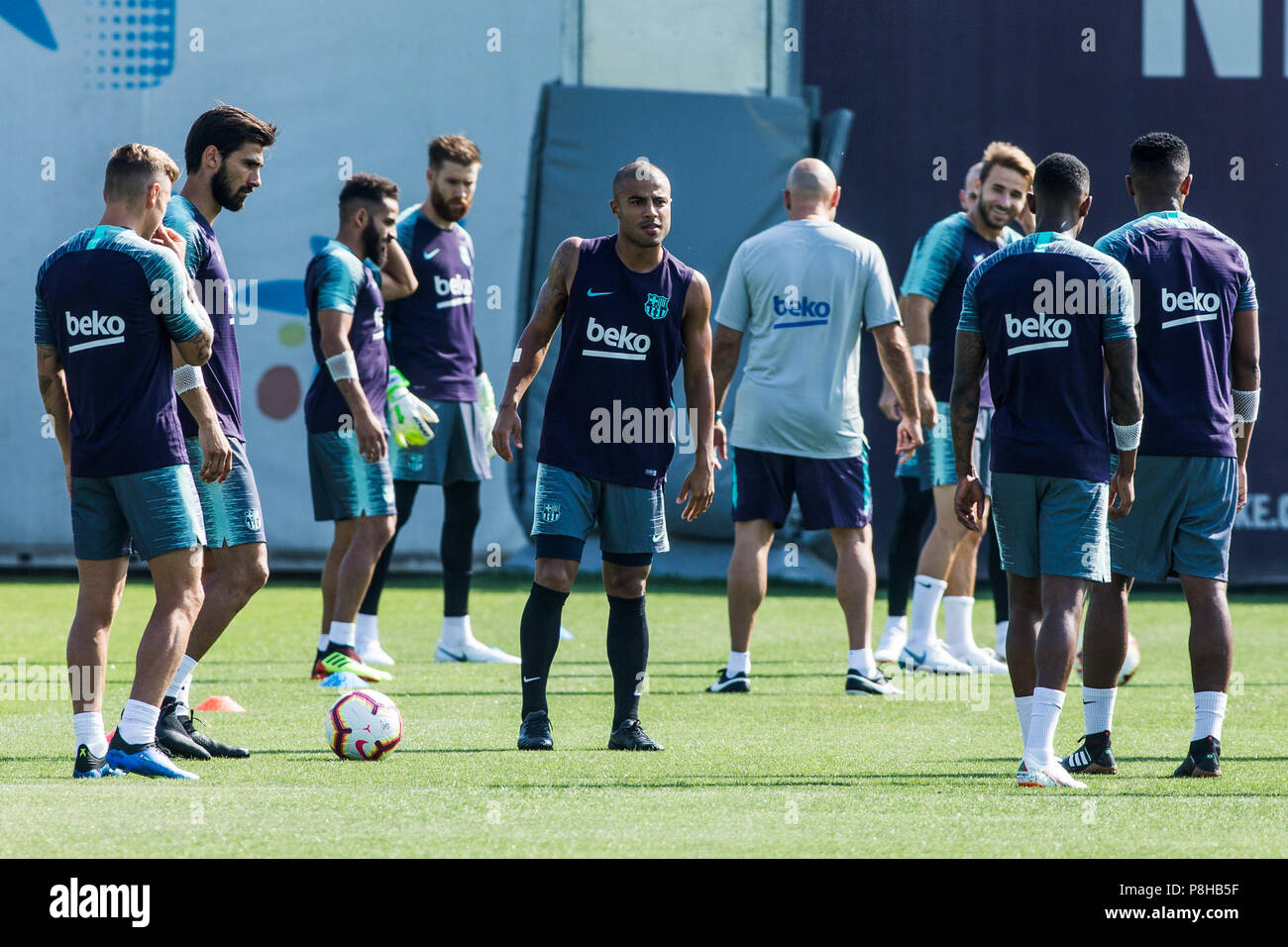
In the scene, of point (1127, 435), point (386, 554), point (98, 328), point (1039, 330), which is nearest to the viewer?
point (98, 328)

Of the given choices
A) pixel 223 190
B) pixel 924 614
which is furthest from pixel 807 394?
pixel 223 190

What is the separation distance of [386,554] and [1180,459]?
468 cm

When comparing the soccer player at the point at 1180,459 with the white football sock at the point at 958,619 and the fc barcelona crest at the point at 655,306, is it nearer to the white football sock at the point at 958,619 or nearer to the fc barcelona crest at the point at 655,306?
the fc barcelona crest at the point at 655,306

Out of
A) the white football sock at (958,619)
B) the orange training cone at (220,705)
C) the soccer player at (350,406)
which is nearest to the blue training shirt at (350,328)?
the soccer player at (350,406)

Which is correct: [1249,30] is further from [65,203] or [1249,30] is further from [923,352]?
[65,203]

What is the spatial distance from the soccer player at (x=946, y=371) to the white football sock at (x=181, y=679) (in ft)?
12.5

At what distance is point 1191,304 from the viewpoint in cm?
550

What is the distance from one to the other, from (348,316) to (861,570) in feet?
8.67

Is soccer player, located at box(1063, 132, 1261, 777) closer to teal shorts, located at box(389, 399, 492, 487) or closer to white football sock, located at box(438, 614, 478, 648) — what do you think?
white football sock, located at box(438, 614, 478, 648)

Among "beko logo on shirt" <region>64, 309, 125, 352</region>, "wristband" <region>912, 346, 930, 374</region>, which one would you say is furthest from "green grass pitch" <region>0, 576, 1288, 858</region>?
"wristband" <region>912, 346, 930, 374</region>

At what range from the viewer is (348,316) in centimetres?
784

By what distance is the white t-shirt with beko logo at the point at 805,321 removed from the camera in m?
7.67

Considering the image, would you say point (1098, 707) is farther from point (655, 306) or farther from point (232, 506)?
point (232, 506)
